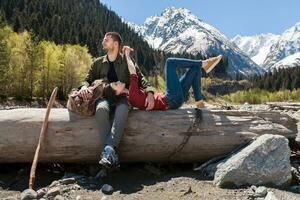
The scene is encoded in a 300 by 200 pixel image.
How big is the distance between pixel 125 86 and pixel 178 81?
1.28 metres

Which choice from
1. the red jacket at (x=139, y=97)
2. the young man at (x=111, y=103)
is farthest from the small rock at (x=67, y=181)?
the red jacket at (x=139, y=97)

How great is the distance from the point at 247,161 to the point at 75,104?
4.02 meters

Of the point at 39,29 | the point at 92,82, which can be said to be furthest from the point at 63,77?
the point at 92,82

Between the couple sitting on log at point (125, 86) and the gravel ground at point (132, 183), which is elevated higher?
the couple sitting on log at point (125, 86)

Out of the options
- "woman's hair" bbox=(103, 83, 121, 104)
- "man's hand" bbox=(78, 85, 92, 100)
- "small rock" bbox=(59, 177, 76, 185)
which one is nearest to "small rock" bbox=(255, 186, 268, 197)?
"woman's hair" bbox=(103, 83, 121, 104)

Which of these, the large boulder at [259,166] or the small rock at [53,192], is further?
the large boulder at [259,166]

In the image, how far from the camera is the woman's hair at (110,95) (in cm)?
1091

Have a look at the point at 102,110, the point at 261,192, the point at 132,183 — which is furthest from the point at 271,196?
the point at 102,110

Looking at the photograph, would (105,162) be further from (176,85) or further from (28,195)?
(176,85)

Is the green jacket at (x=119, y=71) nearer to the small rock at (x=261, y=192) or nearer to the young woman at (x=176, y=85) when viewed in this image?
the young woman at (x=176, y=85)

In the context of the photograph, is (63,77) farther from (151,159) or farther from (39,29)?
(151,159)

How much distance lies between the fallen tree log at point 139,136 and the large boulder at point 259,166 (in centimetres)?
78

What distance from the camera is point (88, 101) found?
10.8 m

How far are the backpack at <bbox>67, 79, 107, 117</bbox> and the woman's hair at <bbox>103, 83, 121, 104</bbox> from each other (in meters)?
0.10
